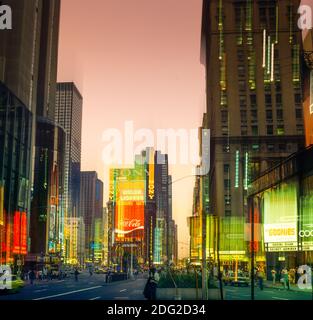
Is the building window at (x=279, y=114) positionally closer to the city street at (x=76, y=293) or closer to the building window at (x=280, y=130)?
the building window at (x=280, y=130)

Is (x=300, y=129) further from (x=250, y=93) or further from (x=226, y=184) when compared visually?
(x=226, y=184)

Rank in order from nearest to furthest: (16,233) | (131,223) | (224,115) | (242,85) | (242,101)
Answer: (16,233), (131,223), (242,101), (242,85), (224,115)

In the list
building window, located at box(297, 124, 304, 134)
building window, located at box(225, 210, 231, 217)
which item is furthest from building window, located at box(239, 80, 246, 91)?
building window, located at box(225, 210, 231, 217)

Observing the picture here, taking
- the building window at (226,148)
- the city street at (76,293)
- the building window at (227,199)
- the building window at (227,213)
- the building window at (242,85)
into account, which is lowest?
the city street at (76,293)

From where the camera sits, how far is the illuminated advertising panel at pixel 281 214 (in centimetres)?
4144

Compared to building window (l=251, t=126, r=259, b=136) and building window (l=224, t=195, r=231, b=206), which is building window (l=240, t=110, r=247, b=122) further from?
building window (l=224, t=195, r=231, b=206)

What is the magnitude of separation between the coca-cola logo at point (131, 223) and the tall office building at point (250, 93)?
1949 cm

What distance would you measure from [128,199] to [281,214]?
61954 millimetres

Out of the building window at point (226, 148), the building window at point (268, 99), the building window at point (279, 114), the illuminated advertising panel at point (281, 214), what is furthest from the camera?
the building window at point (226, 148)

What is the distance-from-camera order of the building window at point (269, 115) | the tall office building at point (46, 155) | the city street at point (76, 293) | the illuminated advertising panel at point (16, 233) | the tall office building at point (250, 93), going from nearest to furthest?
the city street at point (76, 293), the illuminated advertising panel at point (16, 233), the tall office building at point (250, 93), the building window at point (269, 115), the tall office building at point (46, 155)

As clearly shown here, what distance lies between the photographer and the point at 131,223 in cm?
10956

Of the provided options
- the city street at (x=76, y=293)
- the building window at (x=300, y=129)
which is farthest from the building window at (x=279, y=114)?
the city street at (x=76, y=293)

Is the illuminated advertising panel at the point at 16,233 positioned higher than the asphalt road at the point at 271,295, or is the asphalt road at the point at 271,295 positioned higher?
the illuminated advertising panel at the point at 16,233

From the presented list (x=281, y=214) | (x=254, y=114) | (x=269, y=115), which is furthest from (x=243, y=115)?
(x=281, y=214)
